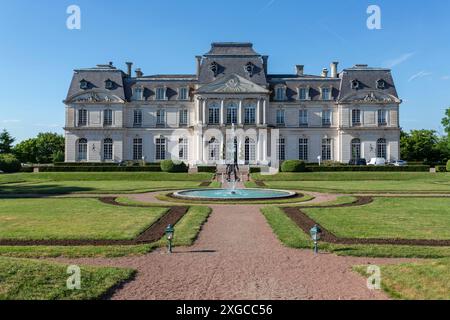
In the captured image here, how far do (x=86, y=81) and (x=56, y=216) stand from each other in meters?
42.2

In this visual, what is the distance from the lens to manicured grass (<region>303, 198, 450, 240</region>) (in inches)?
448

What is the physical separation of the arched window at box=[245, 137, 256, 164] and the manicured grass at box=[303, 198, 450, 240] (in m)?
31.5

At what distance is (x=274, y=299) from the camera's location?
6352mm

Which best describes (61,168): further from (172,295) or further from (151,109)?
(172,295)

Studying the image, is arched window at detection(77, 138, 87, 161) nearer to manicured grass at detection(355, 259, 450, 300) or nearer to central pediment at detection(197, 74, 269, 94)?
central pediment at detection(197, 74, 269, 94)

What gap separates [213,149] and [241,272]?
141 ft

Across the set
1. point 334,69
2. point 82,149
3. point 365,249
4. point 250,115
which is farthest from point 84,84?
point 365,249

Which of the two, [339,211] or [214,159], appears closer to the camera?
[339,211]

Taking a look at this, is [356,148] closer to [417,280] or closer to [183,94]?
[183,94]

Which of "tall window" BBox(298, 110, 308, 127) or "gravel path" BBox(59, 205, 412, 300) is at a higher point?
"tall window" BBox(298, 110, 308, 127)

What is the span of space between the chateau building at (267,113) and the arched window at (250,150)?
6.97 feet

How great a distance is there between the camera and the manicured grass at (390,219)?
1137cm

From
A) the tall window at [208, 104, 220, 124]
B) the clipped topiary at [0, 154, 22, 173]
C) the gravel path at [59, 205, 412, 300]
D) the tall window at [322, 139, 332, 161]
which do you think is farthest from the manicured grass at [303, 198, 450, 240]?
the clipped topiary at [0, 154, 22, 173]
